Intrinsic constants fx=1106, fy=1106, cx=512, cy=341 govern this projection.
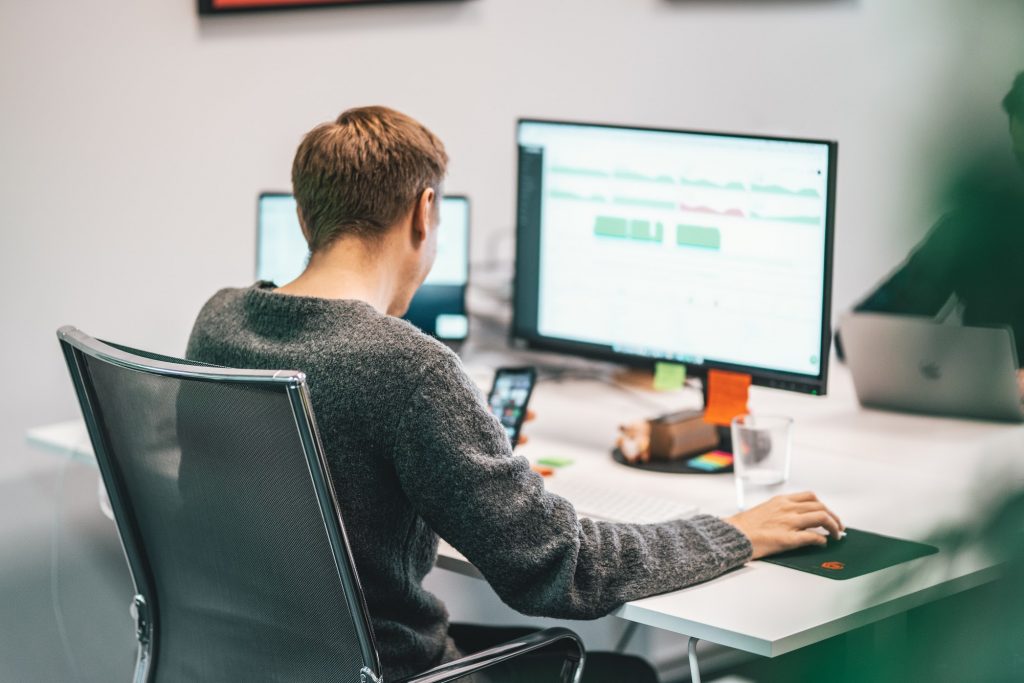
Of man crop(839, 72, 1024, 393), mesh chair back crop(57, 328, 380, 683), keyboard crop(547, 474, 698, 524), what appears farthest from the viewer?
keyboard crop(547, 474, 698, 524)

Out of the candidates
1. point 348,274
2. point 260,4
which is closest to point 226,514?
point 348,274

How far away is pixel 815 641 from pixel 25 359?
89.0 inches

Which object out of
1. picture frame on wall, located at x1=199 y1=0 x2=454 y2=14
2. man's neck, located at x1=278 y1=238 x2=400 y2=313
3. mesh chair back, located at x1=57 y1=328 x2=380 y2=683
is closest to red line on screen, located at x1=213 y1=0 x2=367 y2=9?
picture frame on wall, located at x1=199 y1=0 x2=454 y2=14

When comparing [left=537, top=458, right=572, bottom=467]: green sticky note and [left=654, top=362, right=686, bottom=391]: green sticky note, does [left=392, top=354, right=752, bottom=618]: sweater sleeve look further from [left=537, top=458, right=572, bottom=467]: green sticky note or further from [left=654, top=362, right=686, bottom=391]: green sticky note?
[left=654, top=362, right=686, bottom=391]: green sticky note

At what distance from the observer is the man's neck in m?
1.22

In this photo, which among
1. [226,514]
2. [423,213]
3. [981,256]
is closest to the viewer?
[981,256]

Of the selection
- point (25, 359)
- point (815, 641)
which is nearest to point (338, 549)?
point (815, 641)

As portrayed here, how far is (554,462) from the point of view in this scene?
163cm

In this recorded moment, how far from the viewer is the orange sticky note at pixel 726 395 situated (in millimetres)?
1650

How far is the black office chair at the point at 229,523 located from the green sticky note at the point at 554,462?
1.41 ft

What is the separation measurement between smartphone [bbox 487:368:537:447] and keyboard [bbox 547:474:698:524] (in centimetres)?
17

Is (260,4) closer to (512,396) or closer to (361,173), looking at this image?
(512,396)

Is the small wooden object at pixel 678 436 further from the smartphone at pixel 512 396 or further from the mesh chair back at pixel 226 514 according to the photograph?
the mesh chair back at pixel 226 514

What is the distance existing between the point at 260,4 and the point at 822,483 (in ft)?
5.26
